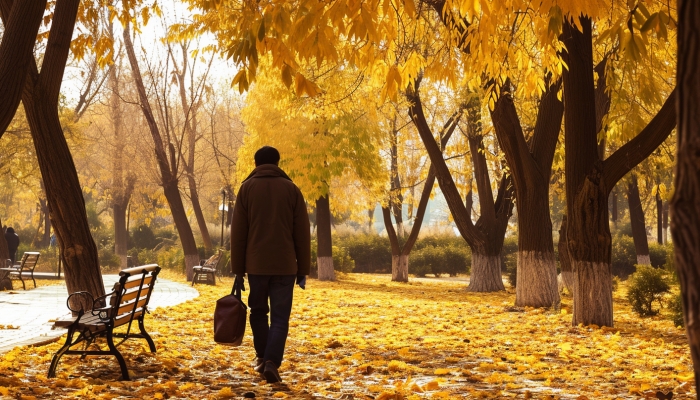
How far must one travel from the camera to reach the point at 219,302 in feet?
24.3

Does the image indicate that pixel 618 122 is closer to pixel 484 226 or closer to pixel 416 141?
pixel 484 226

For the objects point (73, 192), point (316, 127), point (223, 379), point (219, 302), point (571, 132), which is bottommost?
point (223, 379)

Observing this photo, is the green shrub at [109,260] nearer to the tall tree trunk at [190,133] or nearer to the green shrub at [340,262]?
the tall tree trunk at [190,133]

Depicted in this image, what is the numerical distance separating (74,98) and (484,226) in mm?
23820

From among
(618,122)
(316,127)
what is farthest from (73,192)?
(316,127)

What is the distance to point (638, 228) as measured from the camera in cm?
3162

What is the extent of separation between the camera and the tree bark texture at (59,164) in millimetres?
9312

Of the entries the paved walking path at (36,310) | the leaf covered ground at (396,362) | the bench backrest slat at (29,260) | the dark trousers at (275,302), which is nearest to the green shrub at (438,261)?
the paved walking path at (36,310)

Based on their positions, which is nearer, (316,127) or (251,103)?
(316,127)

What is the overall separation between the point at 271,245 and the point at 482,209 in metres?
15.4

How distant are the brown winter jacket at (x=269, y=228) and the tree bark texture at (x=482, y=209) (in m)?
13.4

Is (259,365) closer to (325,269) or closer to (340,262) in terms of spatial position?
(325,269)

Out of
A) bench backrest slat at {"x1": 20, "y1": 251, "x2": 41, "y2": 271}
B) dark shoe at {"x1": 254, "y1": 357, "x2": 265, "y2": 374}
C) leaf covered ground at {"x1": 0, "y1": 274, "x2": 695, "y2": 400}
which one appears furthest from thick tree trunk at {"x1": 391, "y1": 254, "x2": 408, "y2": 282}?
dark shoe at {"x1": 254, "y1": 357, "x2": 265, "y2": 374}

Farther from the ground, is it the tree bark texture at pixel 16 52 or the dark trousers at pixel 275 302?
the tree bark texture at pixel 16 52
